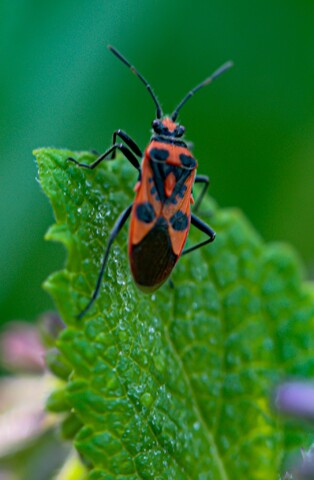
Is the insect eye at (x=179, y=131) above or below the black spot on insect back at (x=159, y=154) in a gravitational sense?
above

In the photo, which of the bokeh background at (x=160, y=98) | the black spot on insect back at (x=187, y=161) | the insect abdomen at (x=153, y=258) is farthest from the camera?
the bokeh background at (x=160, y=98)

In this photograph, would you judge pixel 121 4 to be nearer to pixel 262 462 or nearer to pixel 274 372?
pixel 274 372

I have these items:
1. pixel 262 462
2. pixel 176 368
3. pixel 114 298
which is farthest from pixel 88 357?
pixel 262 462

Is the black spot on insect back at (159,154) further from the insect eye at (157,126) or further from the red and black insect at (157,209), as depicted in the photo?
the insect eye at (157,126)

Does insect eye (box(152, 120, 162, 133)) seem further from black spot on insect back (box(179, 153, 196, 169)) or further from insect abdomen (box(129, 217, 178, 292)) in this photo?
insect abdomen (box(129, 217, 178, 292))

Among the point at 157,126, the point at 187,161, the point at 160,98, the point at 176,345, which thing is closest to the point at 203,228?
the point at 187,161

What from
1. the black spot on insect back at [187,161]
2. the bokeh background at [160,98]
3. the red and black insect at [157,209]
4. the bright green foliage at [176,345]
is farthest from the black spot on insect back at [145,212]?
the bokeh background at [160,98]

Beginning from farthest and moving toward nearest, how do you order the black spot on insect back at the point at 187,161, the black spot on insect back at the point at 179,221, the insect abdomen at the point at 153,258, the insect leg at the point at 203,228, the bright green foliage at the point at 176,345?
the insect leg at the point at 203,228
the black spot on insect back at the point at 187,161
the black spot on insect back at the point at 179,221
the insect abdomen at the point at 153,258
the bright green foliage at the point at 176,345
